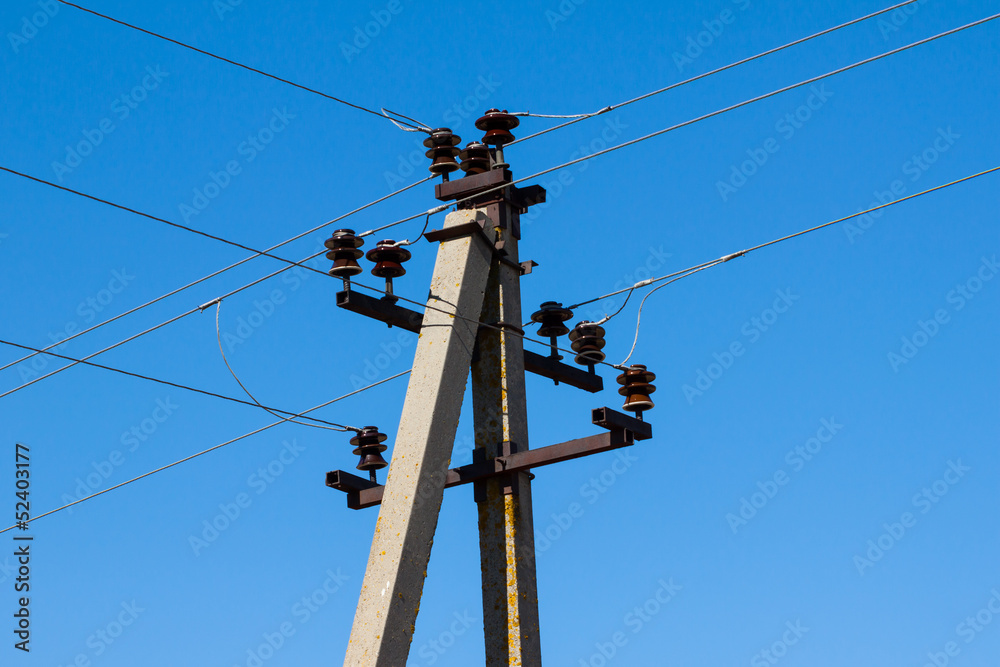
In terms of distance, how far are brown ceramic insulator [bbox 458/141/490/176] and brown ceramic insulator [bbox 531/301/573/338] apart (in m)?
1.05

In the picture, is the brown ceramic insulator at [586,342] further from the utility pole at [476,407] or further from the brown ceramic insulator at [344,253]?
the brown ceramic insulator at [344,253]

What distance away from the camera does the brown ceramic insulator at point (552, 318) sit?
10109mm

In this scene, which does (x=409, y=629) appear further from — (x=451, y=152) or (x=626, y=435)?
(x=451, y=152)

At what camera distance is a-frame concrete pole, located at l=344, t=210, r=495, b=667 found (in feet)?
26.4

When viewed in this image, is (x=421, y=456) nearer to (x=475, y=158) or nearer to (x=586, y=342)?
(x=586, y=342)

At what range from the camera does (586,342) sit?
998 centimetres

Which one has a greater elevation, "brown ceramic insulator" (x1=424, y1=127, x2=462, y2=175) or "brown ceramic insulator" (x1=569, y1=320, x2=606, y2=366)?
"brown ceramic insulator" (x1=424, y1=127, x2=462, y2=175)

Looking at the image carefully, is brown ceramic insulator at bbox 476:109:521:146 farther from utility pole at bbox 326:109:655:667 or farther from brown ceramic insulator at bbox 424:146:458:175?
brown ceramic insulator at bbox 424:146:458:175

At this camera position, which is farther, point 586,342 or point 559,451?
point 586,342

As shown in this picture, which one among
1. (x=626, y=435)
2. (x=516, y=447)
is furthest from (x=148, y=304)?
(x=626, y=435)

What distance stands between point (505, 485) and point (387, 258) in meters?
1.61

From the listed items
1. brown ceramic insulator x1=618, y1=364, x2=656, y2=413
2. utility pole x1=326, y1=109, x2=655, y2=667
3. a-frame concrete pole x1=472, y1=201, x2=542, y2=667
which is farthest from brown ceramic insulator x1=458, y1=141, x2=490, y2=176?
brown ceramic insulator x1=618, y1=364, x2=656, y2=413

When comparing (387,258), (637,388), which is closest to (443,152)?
(387,258)

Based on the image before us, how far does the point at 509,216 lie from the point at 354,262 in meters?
1.19
